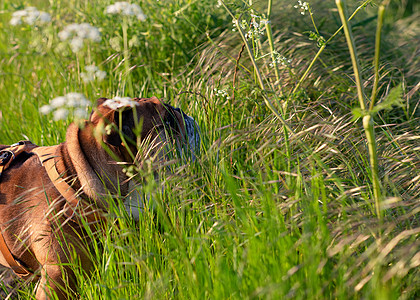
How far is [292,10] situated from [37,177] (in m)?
3.07

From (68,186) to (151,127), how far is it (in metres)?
0.58

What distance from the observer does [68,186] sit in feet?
8.01

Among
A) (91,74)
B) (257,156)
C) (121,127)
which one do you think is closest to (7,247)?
(121,127)

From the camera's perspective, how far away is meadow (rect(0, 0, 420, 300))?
1.73 metres

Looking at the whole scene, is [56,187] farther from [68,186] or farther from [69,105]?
[69,105]

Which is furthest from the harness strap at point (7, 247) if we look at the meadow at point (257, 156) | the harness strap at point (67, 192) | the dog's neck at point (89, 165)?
the dog's neck at point (89, 165)

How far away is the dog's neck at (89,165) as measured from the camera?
2.47m

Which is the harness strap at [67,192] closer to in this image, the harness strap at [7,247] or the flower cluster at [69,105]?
the harness strap at [7,247]

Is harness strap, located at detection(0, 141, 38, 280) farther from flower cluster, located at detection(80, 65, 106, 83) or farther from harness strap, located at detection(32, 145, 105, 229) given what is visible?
flower cluster, located at detection(80, 65, 106, 83)

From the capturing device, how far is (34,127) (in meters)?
3.96

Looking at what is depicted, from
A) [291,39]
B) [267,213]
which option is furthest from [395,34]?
[267,213]

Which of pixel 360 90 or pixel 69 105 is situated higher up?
Answer: pixel 69 105

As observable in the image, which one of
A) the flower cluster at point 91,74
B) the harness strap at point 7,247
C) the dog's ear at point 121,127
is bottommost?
the harness strap at point 7,247

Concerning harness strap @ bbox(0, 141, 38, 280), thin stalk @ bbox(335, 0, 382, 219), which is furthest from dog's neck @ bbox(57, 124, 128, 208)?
thin stalk @ bbox(335, 0, 382, 219)
